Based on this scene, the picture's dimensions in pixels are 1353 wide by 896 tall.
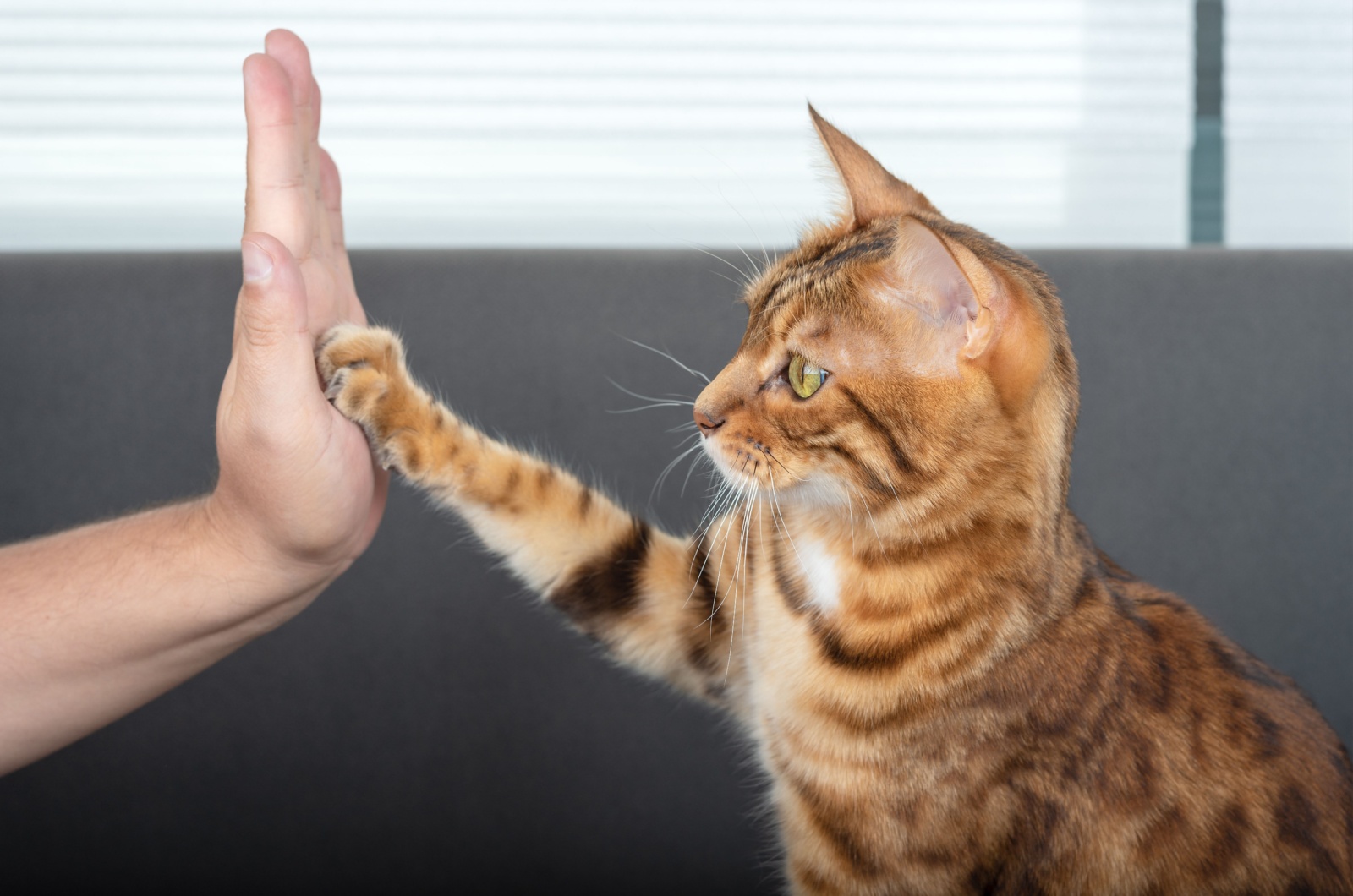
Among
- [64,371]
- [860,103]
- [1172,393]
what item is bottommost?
[1172,393]

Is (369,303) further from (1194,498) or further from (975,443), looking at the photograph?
(1194,498)

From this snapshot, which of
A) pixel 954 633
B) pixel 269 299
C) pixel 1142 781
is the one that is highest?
pixel 269 299

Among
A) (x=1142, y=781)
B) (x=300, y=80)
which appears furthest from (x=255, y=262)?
(x=1142, y=781)

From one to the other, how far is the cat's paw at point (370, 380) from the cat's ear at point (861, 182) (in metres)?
0.44

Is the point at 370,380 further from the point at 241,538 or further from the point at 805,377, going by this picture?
the point at 805,377

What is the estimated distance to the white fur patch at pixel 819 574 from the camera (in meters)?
0.85

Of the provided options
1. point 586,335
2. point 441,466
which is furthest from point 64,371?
point 441,466

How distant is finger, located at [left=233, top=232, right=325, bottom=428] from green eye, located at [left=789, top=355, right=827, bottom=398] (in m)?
0.40

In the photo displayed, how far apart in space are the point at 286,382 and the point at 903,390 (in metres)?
0.50

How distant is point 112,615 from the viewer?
87cm

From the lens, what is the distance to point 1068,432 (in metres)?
0.80

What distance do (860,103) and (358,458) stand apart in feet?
4.28

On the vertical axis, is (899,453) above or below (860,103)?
below

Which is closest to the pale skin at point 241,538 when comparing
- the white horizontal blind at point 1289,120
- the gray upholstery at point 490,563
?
the gray upholstery at point 490,563
